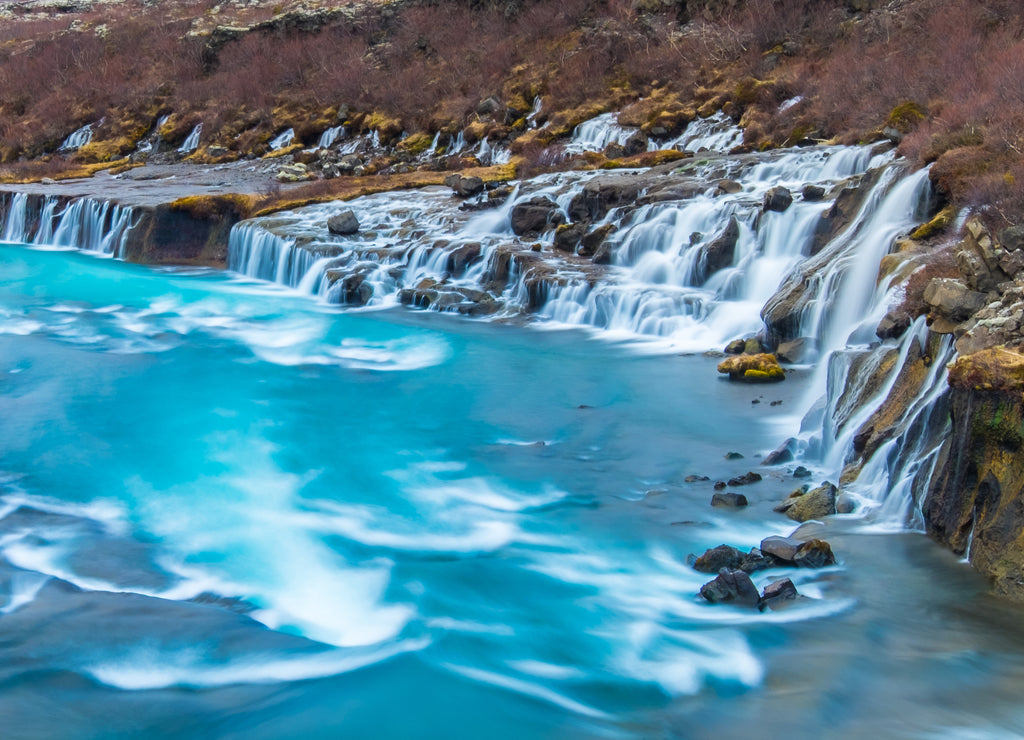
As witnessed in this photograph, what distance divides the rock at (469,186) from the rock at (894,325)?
12.0m

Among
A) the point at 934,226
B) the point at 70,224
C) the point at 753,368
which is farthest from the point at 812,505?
the point at 70,224

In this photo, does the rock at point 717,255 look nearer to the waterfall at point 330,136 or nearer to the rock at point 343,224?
the rock at point 343,224

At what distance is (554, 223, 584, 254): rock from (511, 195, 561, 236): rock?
21.7 inches

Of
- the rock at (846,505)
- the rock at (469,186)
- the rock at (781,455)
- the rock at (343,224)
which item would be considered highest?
the rock at (469,186)

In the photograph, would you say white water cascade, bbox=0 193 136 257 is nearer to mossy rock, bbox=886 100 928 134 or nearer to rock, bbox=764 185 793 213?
rock, bbox=764 185 793 213

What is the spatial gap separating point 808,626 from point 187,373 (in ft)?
Answer: 32.1

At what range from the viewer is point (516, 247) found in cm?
1694

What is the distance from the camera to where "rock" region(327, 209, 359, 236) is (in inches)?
748

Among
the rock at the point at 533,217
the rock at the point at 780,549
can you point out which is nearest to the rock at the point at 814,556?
the rock at the point at 780,549

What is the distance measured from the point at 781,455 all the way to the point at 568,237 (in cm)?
864

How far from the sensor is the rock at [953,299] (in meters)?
7.92

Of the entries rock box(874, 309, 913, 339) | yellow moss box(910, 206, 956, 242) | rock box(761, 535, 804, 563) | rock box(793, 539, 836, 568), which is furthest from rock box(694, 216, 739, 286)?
rock box(793, 539, 836, 568)

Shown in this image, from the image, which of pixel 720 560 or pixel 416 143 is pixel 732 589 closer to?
pixel 720 560

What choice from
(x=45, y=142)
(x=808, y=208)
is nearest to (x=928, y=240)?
(x=808, y=208)
